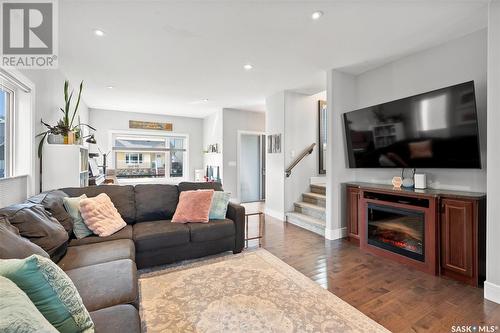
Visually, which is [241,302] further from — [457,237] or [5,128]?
[5,128]

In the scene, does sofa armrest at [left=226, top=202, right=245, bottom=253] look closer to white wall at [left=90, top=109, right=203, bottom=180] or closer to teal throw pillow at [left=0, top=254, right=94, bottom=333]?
teal throw pillow at [left=0, top=254, right=94, bottom=333]

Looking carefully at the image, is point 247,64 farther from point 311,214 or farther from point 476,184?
point 476,184

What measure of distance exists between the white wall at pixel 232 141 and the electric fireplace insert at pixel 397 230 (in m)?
3.90

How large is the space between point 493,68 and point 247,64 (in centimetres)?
259

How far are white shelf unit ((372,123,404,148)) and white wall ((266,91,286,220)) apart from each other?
1800 mm

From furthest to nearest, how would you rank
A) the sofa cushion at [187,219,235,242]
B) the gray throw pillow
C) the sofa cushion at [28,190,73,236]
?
1. the sofa cushion at [187,219,235,242]
2. the sofa cushion at [28,190,73,236]
3. the gray throw pillow

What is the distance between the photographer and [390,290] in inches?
86.0

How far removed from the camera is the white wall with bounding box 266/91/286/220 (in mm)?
4695

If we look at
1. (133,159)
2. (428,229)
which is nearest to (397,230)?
(428,229)

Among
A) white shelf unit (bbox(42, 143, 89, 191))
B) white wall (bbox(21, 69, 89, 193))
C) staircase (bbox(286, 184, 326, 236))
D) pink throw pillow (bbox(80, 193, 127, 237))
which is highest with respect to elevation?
white wall (bbox(21, 69, 89, 193))

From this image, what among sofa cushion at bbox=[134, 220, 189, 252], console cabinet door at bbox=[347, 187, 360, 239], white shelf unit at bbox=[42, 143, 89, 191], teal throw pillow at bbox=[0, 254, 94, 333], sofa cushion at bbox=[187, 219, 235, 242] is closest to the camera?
teal throw pillow at bbox=[0, 254, 94, 333]

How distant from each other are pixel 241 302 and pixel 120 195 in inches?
77.8

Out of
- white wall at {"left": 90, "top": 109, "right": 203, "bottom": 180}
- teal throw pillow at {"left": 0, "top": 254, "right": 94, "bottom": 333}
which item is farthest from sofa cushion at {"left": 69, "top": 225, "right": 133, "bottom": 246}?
white wall at {"left": 90, "top": 109, "right": 203, "bottom": 180}

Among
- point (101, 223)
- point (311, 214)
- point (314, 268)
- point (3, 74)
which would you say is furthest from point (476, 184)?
point (3, 74)
